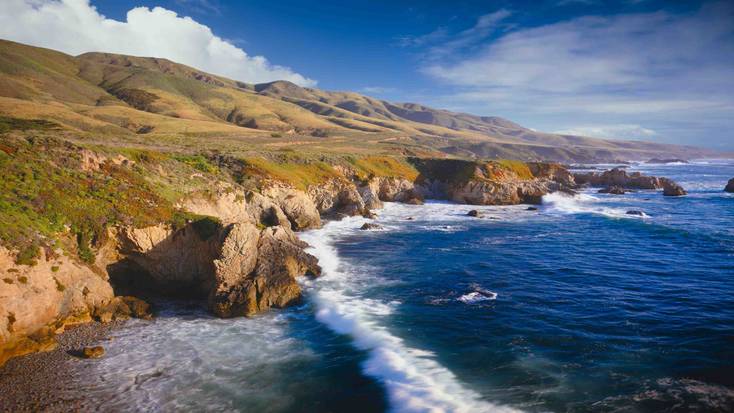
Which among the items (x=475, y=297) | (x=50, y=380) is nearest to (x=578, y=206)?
(x=475, y=297)

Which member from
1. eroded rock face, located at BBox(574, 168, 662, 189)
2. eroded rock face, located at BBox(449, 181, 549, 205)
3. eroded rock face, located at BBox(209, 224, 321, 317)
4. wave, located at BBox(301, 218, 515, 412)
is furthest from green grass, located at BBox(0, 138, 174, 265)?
eroded rock face, located at BBox(574, 168, 662, 189)

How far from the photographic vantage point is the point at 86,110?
131 m

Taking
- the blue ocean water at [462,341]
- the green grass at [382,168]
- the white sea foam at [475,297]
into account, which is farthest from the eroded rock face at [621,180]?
the white sea foam at [475,297]

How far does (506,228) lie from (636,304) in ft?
84.7

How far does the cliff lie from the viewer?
19312mm

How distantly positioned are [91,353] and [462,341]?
56.5 feet

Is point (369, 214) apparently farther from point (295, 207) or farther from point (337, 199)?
point (295, 207)

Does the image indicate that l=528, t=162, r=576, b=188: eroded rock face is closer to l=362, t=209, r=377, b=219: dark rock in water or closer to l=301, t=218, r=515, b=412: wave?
l=362, t=209, r=377, b=219: dark rock in water

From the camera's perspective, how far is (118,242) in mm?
24844

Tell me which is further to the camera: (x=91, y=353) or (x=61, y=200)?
(x=61, y=200)

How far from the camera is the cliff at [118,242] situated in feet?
63.4

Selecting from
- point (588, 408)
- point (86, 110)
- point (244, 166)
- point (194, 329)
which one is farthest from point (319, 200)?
point (86, 110)

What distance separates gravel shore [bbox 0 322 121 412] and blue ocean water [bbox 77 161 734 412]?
0.77 metres

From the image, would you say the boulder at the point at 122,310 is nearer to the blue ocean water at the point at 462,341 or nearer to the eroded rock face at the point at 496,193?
the blue ocean water at the point at 462,341
